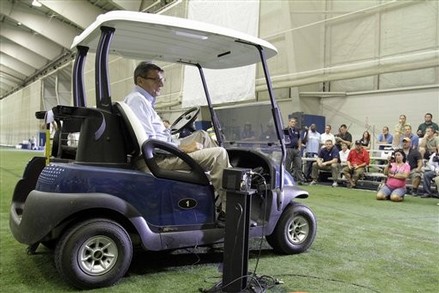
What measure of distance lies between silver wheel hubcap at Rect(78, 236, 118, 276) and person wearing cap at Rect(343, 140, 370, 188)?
7451mm

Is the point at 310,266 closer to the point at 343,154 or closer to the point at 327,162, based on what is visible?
the point at 327,162

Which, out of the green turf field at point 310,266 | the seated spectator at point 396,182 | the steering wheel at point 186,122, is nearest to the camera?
the green turf field at point 310,266

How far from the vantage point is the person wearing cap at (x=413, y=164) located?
804 centimetres

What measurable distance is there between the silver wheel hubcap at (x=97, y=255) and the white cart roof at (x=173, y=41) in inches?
52.3

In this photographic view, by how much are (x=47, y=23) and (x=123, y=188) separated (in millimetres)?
24202

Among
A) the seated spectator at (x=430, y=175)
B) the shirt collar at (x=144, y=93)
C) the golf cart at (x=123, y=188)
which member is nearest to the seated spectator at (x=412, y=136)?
the seated spectator at (x=430, y=175)

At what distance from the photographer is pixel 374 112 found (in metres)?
11.0

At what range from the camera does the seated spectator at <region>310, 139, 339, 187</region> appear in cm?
960

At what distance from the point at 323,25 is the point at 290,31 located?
1.05m

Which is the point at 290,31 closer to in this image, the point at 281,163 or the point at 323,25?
the point at 323,25

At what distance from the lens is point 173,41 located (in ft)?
10.5

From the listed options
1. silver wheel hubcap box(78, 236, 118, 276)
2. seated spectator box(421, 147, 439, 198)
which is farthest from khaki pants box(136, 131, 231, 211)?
seated spectator box(421, 147, 439, 198)

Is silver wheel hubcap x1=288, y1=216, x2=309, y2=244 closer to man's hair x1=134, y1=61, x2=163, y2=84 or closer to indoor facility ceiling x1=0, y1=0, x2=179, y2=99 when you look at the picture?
man's hair x1=134, y1=61, x2=163, y2=84

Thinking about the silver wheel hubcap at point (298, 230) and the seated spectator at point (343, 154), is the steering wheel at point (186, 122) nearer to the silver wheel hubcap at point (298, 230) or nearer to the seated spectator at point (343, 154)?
the silver wheel hubcap at point (298, 230)
